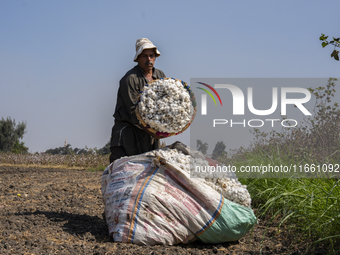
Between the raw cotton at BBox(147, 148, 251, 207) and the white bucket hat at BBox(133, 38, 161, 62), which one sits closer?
the raw cotton at BBox(147, 148, 251, 207)

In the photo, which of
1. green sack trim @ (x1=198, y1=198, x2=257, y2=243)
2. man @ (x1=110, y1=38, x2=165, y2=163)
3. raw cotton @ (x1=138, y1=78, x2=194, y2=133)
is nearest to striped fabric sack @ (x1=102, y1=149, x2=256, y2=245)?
green sack trim @ (x1=198, y1=198, x2=257, y2=243)

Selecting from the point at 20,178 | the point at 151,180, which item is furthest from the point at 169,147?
the point at 20,178

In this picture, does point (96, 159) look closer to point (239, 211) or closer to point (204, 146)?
point (204, 146)

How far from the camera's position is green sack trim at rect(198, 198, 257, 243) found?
273 cm

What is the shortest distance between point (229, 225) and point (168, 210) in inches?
19.8

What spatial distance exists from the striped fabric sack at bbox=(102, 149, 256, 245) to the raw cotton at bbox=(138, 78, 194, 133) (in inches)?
17.6

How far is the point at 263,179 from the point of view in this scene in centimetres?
416

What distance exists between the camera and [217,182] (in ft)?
9.82

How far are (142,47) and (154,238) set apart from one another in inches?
72.5

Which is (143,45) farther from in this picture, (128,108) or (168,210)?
(168,210)

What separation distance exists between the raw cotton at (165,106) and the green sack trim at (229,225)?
2.76 ft

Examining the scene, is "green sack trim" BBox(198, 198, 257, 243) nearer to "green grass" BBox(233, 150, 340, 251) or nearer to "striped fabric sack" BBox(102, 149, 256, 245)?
"striped fabric sack" BBox(102, 149, 256, 245)

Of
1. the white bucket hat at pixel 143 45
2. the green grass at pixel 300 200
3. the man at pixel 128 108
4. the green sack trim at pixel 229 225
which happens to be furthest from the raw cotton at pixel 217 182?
the white bucket hat at pixel 143 45

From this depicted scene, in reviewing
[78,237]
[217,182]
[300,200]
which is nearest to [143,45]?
[217,182]
